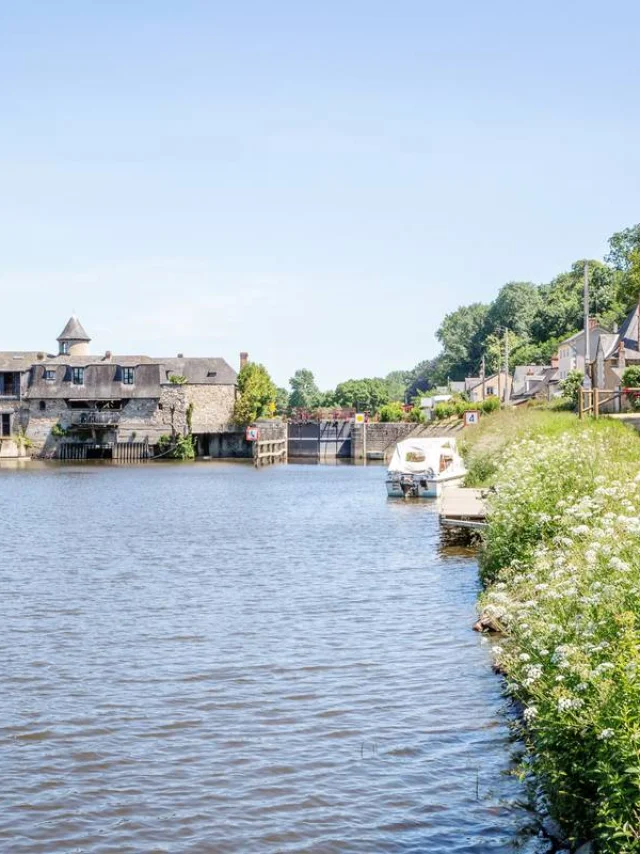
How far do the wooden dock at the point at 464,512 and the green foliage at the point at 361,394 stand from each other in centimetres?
12828

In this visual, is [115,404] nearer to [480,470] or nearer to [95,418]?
[95,418]

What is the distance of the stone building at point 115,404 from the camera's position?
106 metres

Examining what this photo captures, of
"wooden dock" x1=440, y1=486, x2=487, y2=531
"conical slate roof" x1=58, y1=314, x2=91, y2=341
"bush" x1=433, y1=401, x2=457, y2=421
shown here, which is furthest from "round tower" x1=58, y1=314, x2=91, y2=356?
"wooden dock" x1=440, y1=486, x2=487, y2=531

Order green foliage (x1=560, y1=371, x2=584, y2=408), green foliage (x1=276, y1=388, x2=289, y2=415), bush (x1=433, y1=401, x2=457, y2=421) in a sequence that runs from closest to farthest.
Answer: green foliage (x1=560, y1=371, x2=584, y2=408), bush (x1=433, y1=401, x2=457, y2=421), green foliage (x1=276, y1=388, x2=289, y2=415)

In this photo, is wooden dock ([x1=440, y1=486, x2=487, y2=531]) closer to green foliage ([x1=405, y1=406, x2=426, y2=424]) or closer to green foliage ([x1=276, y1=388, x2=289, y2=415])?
green foliage ([x1=405, y1=406, x2=426, y2=424])

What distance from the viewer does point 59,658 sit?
18094mm

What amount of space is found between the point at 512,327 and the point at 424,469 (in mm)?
97333

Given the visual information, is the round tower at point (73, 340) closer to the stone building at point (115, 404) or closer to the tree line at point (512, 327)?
the stone building at point (115, 404)

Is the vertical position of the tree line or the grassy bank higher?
the tree line

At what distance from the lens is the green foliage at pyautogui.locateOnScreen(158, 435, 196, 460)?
105 meters

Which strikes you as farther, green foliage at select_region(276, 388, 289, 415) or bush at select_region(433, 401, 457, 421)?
green foliage at select_region(276, 388, 289, 415)

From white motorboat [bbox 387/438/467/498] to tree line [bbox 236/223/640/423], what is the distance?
1867 inches

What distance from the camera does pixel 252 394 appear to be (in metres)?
105

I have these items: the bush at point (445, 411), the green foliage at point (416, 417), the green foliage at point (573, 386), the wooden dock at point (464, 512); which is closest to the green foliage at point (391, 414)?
the green foliage at point (416, 417)
